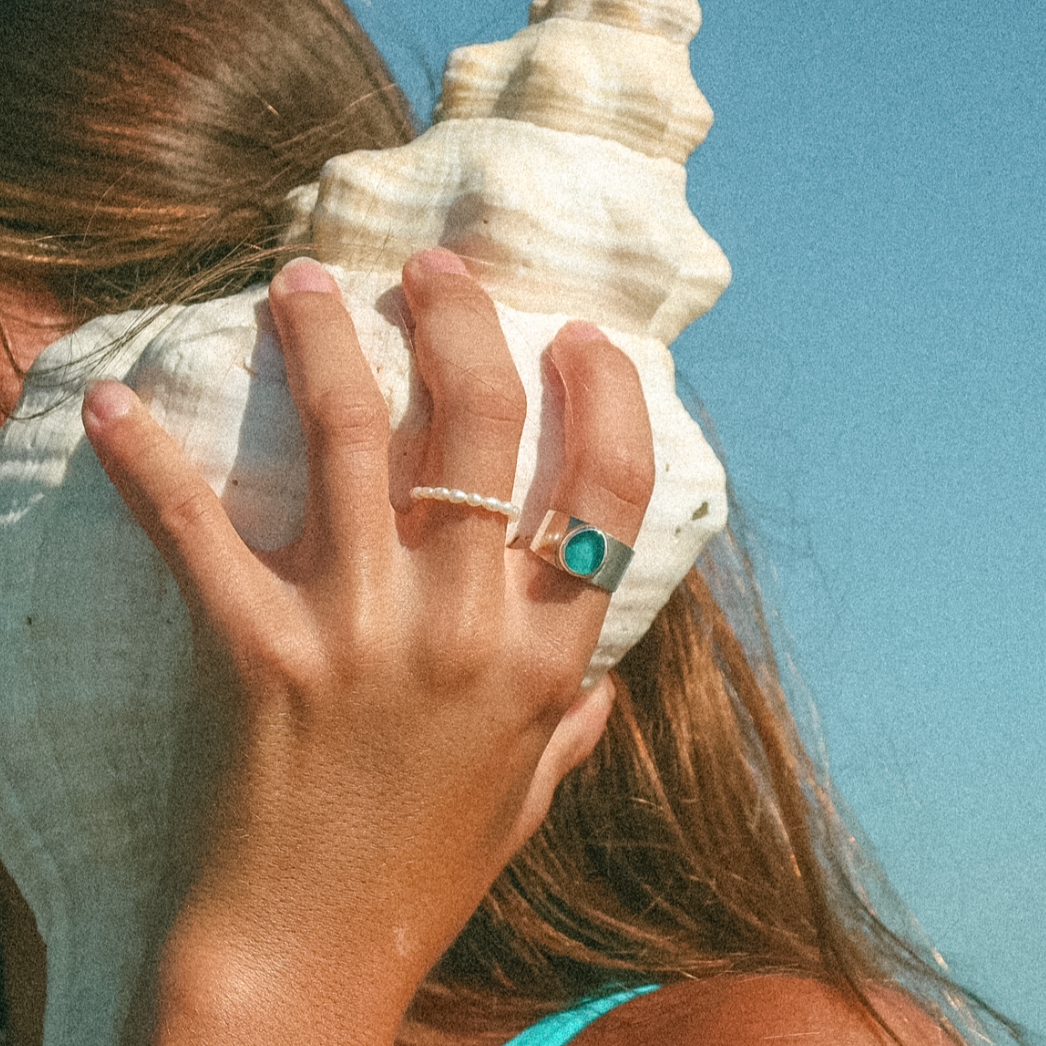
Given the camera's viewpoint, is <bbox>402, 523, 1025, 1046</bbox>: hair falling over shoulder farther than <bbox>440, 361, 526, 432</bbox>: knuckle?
Yes

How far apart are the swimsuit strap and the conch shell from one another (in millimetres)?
450

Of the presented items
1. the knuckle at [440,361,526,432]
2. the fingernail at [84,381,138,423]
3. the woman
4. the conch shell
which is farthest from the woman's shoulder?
the fingernail at [84,381,138,423]

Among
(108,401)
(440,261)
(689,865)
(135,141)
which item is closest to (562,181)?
(440,261)

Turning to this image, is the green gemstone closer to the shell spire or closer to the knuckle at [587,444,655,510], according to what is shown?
the knuckle at [587,444,655,510]

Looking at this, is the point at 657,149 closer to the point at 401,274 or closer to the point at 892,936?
the point at 401,274

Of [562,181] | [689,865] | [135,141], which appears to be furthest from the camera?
[689,865]

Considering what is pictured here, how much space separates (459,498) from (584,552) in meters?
0.09

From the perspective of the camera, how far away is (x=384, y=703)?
79cm

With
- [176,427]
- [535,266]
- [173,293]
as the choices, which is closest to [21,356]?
[173,293]

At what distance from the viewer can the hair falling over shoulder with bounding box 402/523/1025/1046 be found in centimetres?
129

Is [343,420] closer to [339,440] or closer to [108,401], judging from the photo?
[339,440]

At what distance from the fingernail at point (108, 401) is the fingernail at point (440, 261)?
0.69ft

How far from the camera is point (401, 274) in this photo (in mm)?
903

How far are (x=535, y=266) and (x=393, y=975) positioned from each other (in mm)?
490
